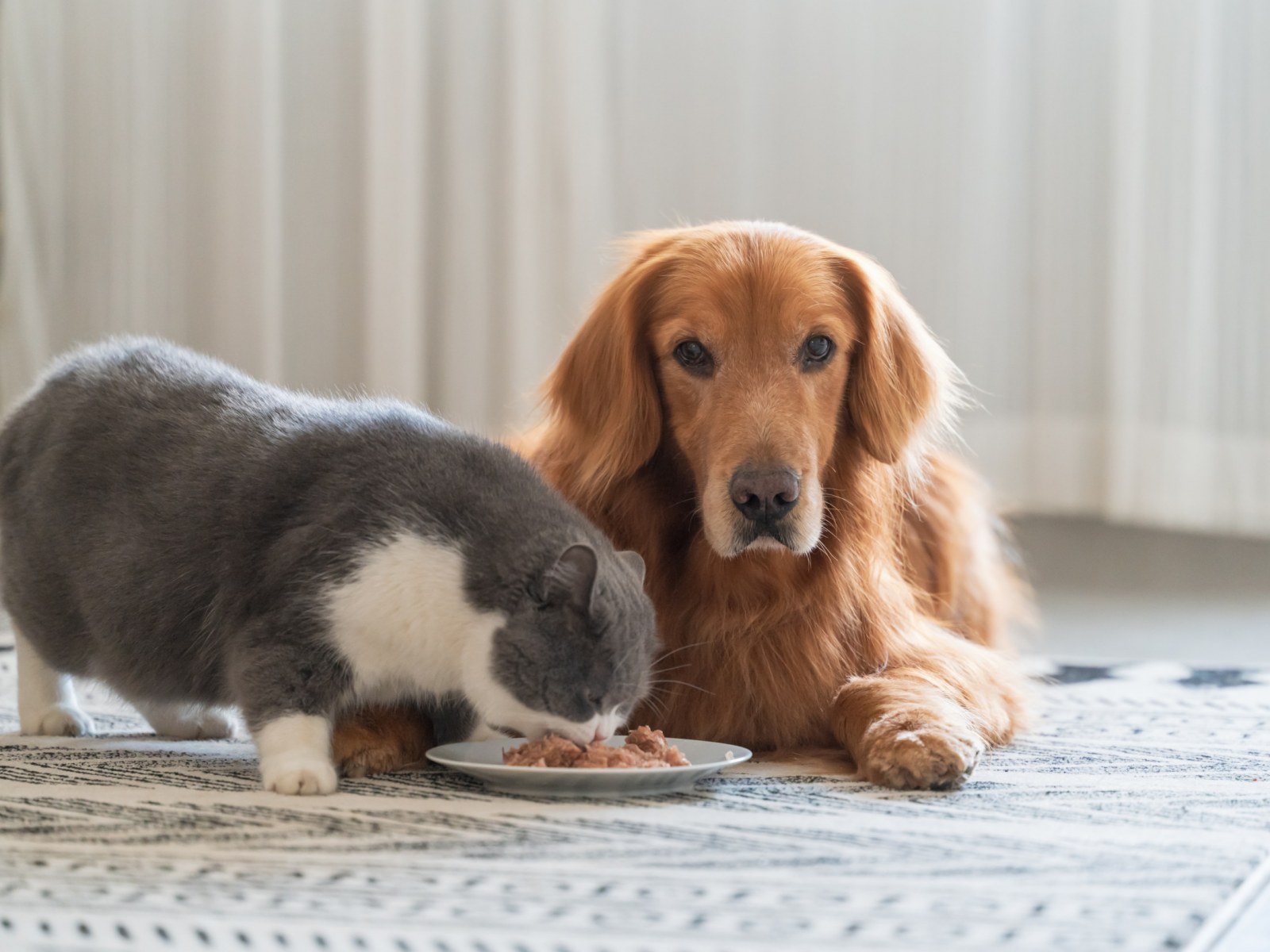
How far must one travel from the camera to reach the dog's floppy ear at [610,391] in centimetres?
186

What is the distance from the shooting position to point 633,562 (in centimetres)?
162

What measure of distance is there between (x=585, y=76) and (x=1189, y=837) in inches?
124

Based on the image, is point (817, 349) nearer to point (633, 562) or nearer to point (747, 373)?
point (747, 373)

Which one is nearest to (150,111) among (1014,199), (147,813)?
(1014,199)

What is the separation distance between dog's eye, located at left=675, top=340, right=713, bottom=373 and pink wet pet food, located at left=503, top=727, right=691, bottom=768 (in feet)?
1.75

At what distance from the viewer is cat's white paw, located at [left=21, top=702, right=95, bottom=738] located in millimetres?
1854

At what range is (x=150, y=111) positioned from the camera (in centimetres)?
418

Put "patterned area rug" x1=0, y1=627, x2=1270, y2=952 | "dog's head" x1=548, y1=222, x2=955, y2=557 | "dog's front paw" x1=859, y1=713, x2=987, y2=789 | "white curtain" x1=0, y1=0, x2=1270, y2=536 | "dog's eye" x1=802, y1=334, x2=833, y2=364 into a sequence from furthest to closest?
"white curtain" x1=0, y1=0, x2=1270, y2=536 < "dog's eye" x1=802, y1=334, x2=833, y2=364 < "dog's head" x1=548, y1=222, x2=955, y2=557 < "dog's front paw" x1=859, y1=713, x2=987, y2=789 < "patterned area rug" x1=0, y1=627, x2=1270, y2=952

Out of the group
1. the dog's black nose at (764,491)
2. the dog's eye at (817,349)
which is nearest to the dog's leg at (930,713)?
the dog's black nose at (764,491)

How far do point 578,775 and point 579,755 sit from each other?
0.05 metres

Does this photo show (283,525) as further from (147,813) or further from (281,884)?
(281,884)

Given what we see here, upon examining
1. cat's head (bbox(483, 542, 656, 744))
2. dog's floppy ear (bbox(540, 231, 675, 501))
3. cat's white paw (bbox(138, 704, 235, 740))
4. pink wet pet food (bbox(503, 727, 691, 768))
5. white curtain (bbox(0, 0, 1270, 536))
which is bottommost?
cat's white paw (bbox(138, 704, 235, 740))

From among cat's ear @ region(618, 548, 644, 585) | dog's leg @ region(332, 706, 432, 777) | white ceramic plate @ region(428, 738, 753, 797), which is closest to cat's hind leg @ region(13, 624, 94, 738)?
dog's leg @ region(332, 706, 432, 777)

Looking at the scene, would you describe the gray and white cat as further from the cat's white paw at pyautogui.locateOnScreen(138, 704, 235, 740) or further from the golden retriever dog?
the golden retriever dog
